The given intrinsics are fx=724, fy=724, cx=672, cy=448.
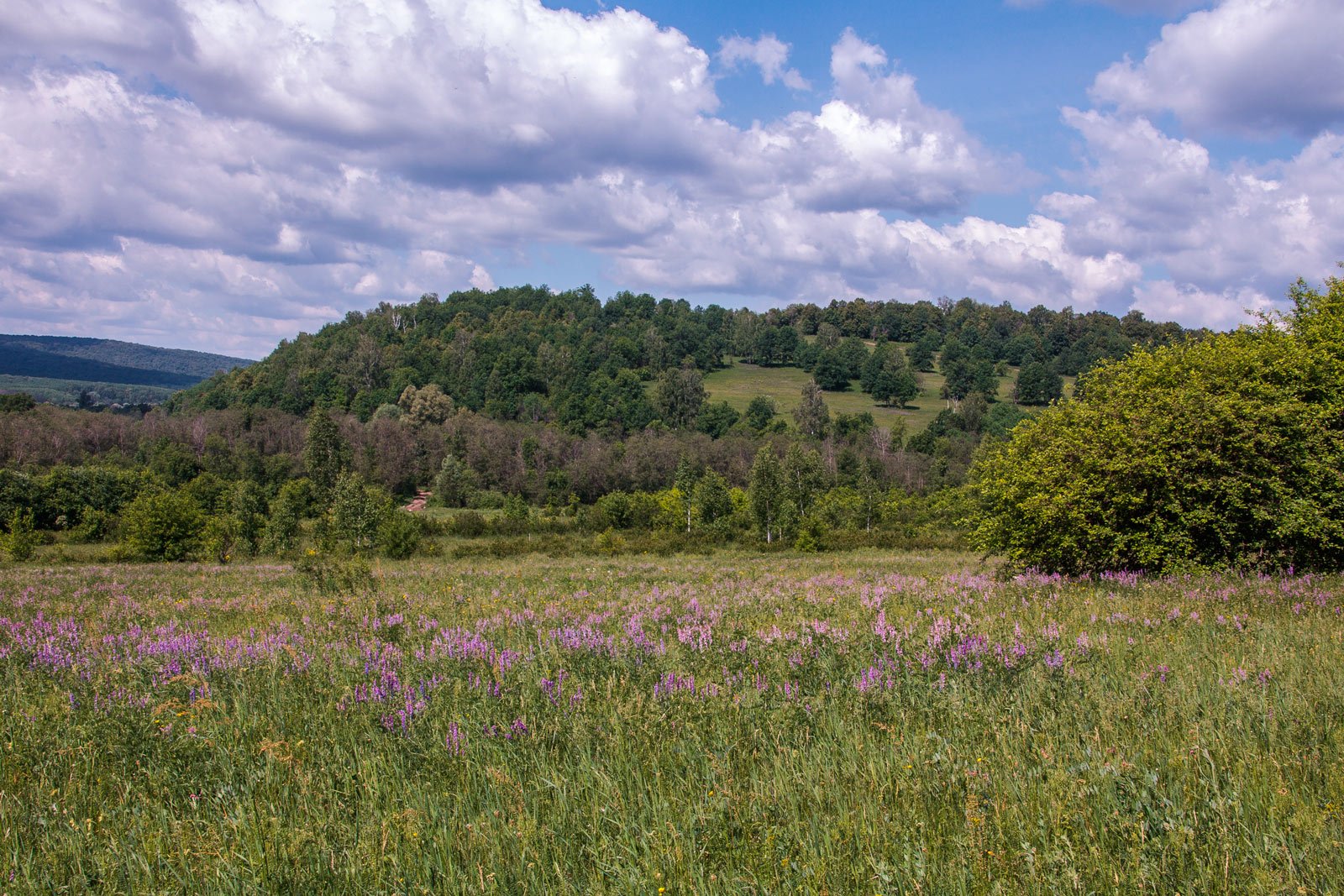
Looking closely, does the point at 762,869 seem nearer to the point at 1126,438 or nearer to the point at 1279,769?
the point at 1279,769

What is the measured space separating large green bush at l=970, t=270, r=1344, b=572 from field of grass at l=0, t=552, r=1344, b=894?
588 centimetres

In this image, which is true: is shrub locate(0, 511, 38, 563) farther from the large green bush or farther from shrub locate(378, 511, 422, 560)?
the large green bush

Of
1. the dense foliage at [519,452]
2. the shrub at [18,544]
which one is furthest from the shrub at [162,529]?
the shrub at [18,544]

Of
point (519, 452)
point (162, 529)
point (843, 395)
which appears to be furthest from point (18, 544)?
point (843, 395)

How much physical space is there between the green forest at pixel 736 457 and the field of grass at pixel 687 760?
6356 millimetres

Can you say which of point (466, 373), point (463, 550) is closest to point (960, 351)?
point (466, 373)

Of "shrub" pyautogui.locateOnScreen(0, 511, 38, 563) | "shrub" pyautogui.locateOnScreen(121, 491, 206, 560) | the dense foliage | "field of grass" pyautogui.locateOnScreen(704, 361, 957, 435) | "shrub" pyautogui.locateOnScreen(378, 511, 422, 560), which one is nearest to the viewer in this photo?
"shrub" pyautogui.locateOnScreen(0, 511, 38, 563)

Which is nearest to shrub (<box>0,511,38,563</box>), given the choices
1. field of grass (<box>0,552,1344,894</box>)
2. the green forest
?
the green forest

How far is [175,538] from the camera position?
46000 millimetres

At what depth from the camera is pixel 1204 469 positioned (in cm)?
1341

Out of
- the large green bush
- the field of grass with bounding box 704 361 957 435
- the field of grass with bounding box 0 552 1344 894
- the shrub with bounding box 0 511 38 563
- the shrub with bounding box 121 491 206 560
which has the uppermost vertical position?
the field of grass with bounding box 704 361 957 435

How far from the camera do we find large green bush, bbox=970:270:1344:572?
12906 millimetres

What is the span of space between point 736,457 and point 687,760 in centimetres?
11698

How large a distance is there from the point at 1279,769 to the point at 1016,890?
2035mm
